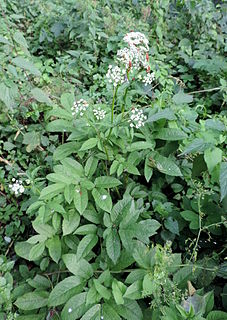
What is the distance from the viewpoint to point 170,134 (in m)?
1.78

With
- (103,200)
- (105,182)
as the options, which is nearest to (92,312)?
(103,200)

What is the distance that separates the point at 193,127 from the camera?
6.23ft

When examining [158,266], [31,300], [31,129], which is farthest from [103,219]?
[31,129]

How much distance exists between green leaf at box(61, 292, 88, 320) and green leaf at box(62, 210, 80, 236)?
0.31 metres

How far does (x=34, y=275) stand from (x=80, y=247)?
0.46m

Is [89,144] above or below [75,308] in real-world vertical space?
above


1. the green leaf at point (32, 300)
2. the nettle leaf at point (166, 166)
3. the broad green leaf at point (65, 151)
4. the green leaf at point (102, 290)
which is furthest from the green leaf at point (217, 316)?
the broad green leaf at point (65, 151)

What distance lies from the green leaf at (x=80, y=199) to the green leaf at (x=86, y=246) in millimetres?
183

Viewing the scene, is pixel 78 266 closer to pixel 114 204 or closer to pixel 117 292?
pixel 117 292

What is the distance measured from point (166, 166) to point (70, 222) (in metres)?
0.60

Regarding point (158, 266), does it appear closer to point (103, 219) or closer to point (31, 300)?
point (103, 219)

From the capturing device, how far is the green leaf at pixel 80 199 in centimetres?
154

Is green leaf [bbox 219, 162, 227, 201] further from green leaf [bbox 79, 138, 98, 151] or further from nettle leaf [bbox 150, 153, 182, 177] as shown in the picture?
green leaf [bbox 79, 138, 98, 151]

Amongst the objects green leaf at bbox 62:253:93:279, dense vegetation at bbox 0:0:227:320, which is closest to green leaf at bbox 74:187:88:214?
dense vegetation at bbox 0:0:227:320
